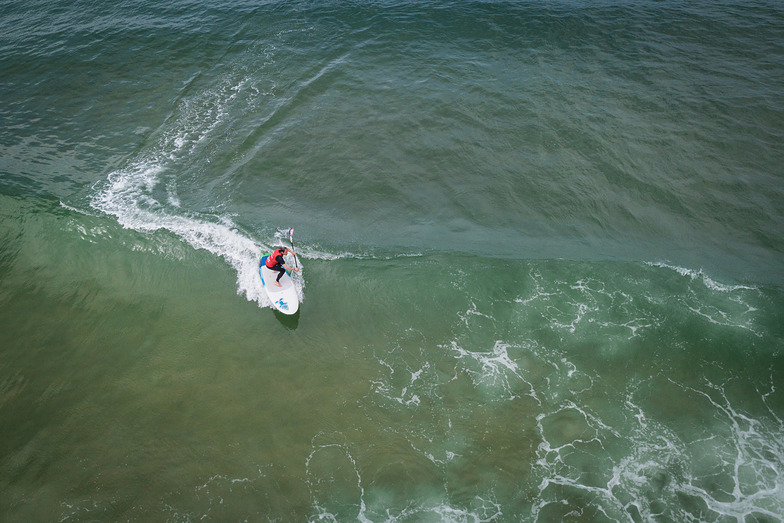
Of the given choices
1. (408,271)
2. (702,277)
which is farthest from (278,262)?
(702,277)

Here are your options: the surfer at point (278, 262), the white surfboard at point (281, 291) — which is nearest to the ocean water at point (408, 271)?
the white surfboard at point (281, 291)

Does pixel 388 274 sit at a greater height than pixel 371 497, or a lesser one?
greater

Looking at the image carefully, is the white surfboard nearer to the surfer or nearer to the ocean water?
the surfer

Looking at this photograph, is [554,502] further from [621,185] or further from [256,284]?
[621,185]

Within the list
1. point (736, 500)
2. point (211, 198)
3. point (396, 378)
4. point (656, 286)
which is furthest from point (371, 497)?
point (211, 198)

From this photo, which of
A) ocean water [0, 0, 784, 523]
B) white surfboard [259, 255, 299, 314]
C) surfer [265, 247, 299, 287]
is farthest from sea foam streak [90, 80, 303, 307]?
surfer [265, 247, 299, 287]

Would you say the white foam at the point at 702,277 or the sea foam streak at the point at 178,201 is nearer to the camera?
the white foam at the point at 702,277

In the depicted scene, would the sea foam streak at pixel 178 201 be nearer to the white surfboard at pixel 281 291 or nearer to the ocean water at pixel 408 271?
the ocean water at pixel 408 271
